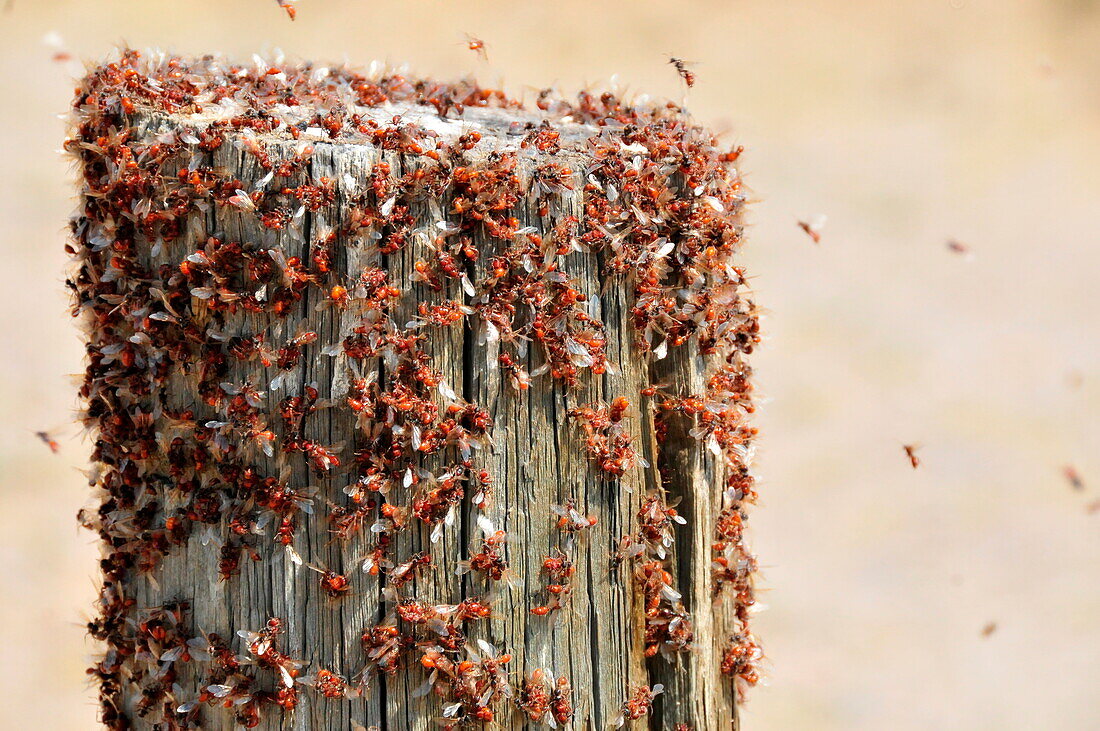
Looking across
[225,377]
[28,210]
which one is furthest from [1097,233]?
[225,377]

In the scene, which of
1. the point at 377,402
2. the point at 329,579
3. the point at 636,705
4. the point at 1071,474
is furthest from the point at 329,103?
the point at 1071,474

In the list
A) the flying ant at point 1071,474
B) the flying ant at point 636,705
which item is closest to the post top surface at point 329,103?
the flying ant at point 636,705

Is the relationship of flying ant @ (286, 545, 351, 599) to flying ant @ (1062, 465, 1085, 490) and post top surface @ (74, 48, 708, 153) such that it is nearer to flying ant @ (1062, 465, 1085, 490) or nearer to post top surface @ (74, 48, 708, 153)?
post top surface @ (74, 48, 708, 153)

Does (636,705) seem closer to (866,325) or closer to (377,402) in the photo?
(377,402)

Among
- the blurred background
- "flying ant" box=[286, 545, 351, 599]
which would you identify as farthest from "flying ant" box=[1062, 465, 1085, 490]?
"flying ant" box=[286, 545, 351, 599]

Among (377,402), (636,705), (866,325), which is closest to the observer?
(377,402)

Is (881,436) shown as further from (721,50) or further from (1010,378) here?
(721,50)
